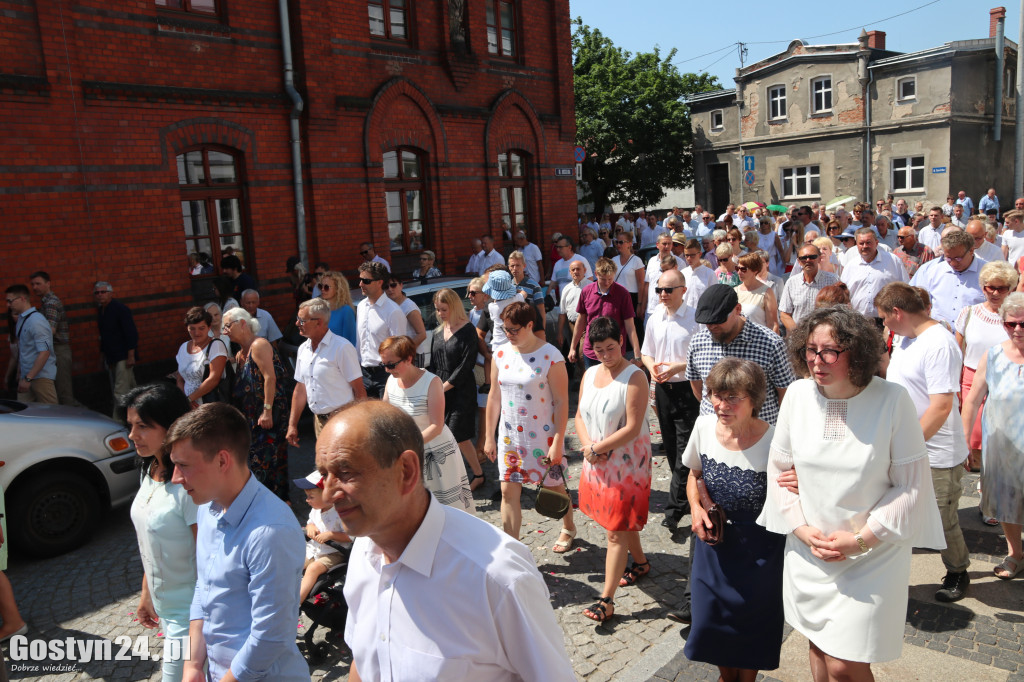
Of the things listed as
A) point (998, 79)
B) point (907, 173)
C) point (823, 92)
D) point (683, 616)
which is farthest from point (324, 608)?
point (823, 92)

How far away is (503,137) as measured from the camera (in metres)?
16.5

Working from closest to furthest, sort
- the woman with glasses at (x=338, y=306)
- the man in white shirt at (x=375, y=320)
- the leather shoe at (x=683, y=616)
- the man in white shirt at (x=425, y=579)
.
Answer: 1. the man in white shirt at (x=425, y=579)
2. the leather shoe at (x=683, y=616)
3. the man in white shirt at (x=375, y=320)
4. the woman with glasses at (x=338, y=306)

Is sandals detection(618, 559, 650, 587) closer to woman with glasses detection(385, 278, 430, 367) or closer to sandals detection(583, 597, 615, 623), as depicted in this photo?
sandals detection(583, 597, 615, 623)

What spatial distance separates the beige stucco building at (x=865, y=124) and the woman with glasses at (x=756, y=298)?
25.1 m

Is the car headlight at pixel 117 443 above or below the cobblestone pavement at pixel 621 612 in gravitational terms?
above

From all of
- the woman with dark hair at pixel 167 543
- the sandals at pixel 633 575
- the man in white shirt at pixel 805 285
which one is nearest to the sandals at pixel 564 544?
the sandals at pixel 633 575

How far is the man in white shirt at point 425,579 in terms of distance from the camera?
1889mm

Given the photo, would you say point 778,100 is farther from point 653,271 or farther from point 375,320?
point 375,320

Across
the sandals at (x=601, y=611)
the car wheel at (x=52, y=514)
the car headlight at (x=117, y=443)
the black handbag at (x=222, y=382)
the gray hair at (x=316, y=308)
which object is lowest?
the sandals at (x=601, y=611)

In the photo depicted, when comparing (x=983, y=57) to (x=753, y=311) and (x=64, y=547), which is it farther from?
(x=64, y=547)

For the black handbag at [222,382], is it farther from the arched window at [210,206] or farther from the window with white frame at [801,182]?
the window with white frame at [801,182]

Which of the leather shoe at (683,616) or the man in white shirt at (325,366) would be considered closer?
the leather shoe at (683,616)

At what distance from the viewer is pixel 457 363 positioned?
6.79 metres

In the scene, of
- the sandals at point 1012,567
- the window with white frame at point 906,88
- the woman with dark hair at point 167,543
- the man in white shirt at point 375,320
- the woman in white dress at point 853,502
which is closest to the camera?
the woman in white dress at point 853,502
